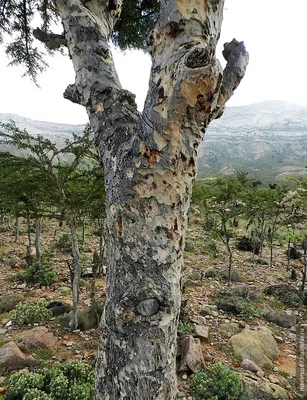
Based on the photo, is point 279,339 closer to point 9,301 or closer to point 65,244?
point 9,301

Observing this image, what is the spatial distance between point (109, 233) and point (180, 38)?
3.55 ft

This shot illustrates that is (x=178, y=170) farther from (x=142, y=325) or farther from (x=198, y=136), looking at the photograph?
(x=142, y=325)

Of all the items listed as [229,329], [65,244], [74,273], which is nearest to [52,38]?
[74,273]

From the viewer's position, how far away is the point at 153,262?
1.37m

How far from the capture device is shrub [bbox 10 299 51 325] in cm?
583

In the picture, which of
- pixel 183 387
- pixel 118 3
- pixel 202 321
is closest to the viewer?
pixel 118 3

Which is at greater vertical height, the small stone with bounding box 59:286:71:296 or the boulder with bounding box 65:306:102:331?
the boulder with bounding box 65:306:102:331

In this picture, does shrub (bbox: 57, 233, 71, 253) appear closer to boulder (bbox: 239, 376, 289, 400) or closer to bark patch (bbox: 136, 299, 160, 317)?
boulder (bbox: 239, 376, 289, 400)

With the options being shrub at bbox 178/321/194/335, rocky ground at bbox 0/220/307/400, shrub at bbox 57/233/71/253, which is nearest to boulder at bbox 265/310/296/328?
rocky ground at bbox 0/220/307/400

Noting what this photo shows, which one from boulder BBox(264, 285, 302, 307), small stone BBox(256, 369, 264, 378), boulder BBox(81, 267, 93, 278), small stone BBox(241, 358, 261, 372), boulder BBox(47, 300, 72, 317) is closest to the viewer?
small stone BBox(256, 369, 264, 378)

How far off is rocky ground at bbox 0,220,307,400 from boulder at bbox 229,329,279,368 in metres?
0.02

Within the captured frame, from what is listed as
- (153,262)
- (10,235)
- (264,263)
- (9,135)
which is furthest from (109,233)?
(10,235)

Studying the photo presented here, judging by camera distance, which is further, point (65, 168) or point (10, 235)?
point (10, 235)

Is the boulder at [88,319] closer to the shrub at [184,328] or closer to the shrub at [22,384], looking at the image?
the shrub at [184,328]
